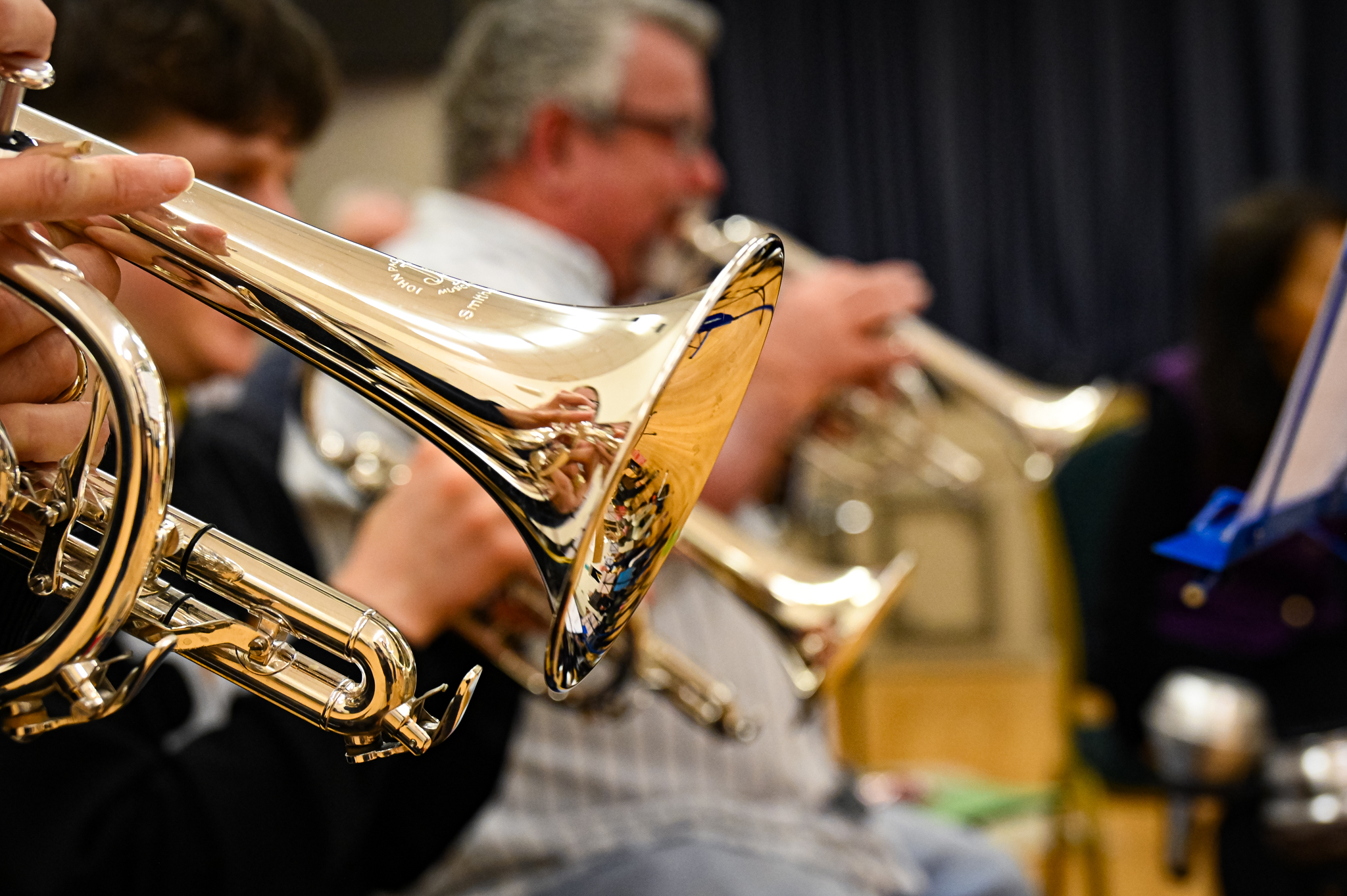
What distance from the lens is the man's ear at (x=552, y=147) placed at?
123cm

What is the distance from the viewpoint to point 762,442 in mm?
1189

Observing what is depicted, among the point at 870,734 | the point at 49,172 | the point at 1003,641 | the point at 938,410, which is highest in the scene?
the point at 49,172

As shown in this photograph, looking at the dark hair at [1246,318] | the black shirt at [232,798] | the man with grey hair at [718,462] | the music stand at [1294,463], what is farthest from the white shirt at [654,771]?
the dark hair at [1246,318]

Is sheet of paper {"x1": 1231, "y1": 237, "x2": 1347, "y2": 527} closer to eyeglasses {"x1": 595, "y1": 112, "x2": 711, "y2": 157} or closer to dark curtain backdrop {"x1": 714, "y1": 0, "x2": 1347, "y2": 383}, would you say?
eyeglasses {"x1": 595, "y1": 112, "x2": 711, "y2": 157}

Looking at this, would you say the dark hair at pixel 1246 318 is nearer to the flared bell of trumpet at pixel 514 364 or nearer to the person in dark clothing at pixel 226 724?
the person in dark clothing at pixel 226 724

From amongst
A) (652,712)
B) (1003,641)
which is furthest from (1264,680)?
(1003,641)

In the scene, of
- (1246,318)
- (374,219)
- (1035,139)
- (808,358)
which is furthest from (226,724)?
(1035,139)

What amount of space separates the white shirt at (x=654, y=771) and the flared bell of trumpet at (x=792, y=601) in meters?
0.04

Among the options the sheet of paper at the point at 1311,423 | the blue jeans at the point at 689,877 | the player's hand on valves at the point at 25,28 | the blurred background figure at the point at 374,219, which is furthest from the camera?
the blurred background figure at the point at 374,219

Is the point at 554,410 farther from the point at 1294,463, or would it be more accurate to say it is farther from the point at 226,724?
the point at 226,724

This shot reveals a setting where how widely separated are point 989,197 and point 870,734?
1.47 m

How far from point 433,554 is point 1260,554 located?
107 centimetres

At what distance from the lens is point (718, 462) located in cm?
109

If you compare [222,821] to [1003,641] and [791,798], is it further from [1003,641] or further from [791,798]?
[1003,641]
